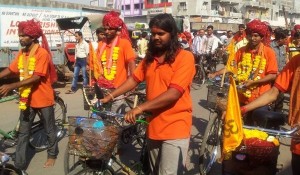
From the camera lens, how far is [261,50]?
504cm

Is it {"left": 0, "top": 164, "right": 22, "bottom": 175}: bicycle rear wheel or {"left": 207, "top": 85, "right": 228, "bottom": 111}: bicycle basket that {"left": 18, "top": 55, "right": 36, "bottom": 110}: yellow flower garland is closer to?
{"left": 0, "top": 164, "right": 22, "bottom": 175}: bicycle rear wheel

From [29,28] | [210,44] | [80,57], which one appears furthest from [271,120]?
[210,44]

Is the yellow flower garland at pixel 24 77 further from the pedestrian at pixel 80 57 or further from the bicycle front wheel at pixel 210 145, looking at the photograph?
the pedestrian at pixel 80 57

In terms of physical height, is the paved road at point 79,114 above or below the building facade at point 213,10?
below

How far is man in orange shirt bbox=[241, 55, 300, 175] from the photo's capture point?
2953mm

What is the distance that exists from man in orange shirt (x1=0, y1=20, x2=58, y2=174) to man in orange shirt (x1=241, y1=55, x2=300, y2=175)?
2864 millimetres

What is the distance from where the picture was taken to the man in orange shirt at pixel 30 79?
4.78 meters

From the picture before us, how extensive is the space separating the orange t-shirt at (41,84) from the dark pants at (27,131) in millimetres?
125

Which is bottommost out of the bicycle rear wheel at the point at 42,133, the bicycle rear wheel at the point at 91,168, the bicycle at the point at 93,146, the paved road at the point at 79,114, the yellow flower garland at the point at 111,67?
the paved road at the point at 79,114

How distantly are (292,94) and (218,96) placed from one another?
2074 millimetres

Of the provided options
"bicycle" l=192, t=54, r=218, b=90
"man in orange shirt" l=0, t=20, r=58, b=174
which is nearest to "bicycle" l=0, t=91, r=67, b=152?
"man in orange shirt" l=0, t=20, r=58, b=174

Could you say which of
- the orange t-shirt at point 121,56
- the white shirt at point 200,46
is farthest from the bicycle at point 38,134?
the white shirt at point 200,46

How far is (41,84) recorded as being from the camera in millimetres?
5027

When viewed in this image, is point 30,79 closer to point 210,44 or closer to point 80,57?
point 80,57
